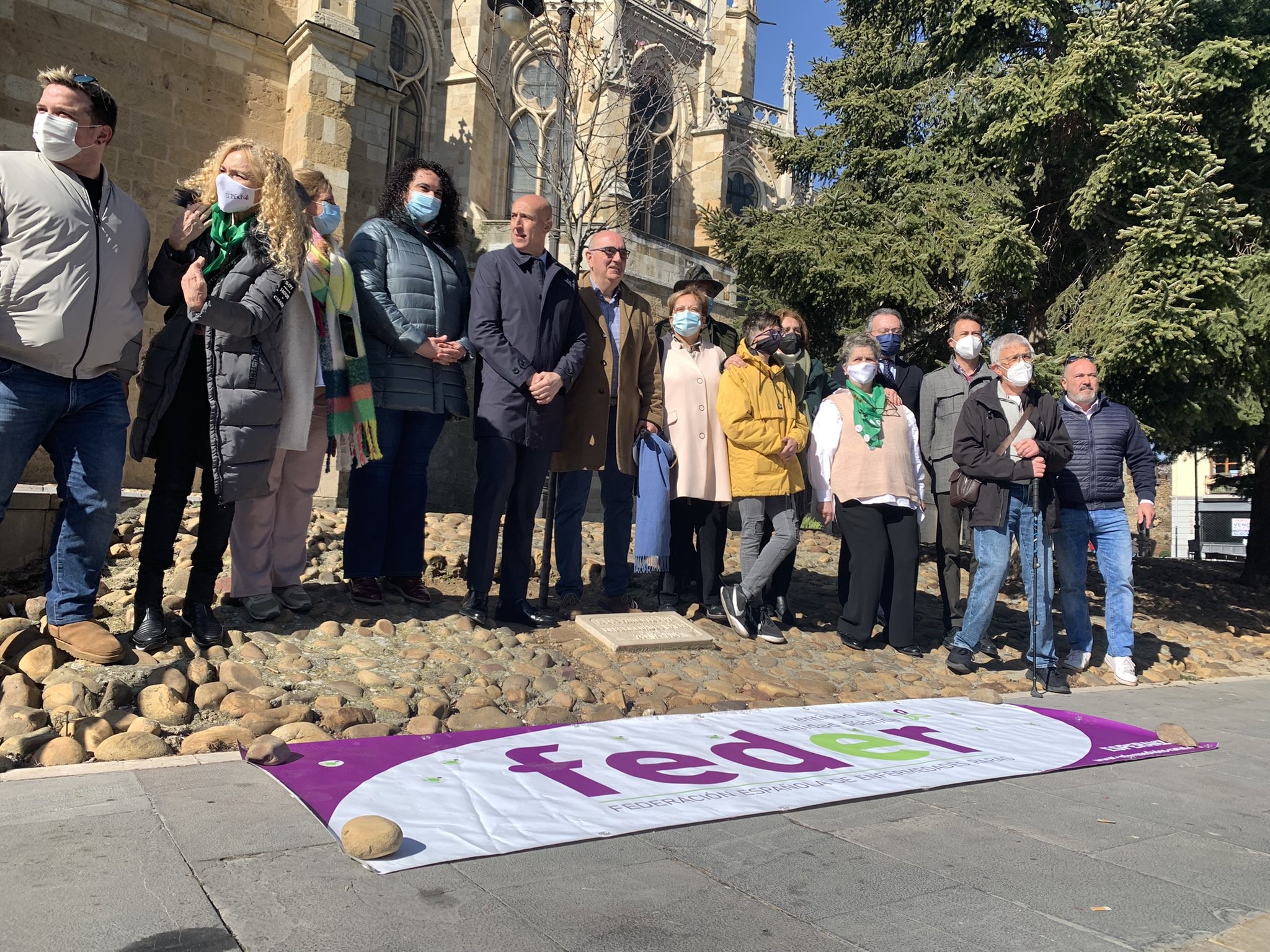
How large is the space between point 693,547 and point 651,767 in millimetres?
3523

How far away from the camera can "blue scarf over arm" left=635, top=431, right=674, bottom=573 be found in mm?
6105

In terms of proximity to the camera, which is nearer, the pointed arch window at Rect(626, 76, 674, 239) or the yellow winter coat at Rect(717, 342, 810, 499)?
the yellow winter coat at Rect(717, 342, 810, 499)

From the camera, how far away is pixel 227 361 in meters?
4.47

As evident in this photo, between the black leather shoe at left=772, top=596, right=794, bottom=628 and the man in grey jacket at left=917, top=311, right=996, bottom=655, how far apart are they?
106 cm

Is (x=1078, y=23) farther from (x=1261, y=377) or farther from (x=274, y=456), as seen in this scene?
(x=274, y=456)

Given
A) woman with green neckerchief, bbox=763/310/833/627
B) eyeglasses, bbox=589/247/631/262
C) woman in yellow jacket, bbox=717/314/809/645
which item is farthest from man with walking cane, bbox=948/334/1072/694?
eyeglasses, bbox=589/247/631/262

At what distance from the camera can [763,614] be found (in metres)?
6.53

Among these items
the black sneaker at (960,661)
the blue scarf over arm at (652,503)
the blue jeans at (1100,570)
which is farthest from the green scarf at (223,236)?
the blue jeans at (1100,570)

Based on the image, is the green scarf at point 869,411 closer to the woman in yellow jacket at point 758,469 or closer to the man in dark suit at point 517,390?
the woman in yellow jacket at point 758,469

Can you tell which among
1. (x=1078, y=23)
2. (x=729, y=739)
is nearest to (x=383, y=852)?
(x=729, y=739)

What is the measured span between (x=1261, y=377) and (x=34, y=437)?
951 cm

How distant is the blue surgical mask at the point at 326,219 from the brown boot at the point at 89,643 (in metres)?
2.24

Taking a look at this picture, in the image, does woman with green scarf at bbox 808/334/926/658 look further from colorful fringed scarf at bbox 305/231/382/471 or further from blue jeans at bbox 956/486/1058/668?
colorful fringed scarf at bbox 305/231/382/471

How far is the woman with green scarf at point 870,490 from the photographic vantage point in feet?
21.5
